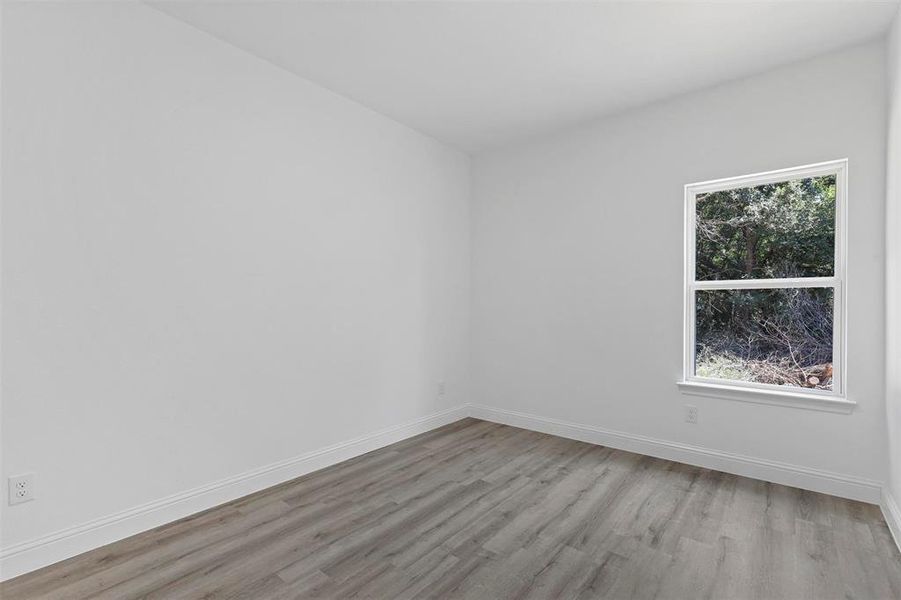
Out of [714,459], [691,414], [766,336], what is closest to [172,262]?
[691,414]

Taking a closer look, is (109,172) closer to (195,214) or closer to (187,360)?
(195,214)

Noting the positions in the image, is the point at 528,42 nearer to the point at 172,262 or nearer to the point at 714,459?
the point at 172,262

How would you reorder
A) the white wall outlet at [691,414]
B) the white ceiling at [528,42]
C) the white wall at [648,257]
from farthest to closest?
the white wall outlet at [691,414]
the white wall at [648,257]
the white ceiling at [528,42]

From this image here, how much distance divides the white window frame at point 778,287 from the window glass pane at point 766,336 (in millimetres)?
47

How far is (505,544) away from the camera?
2.21m

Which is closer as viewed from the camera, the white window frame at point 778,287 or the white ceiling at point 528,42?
the white ceiling at point 528,42

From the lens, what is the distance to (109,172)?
2223mm

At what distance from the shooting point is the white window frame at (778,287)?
278 centimetres

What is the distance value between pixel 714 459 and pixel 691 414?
0.33m

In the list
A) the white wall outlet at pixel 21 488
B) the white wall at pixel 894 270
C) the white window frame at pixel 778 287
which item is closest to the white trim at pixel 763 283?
the white window frame at pixel 778 287

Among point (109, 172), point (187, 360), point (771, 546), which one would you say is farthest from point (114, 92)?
point (771, 546)

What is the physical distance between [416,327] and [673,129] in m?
2.62

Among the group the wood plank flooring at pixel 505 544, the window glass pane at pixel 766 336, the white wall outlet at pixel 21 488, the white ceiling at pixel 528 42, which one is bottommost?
the wood plank flooring at pixel 505 544

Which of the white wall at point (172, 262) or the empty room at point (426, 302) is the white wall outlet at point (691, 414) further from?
the white wall at point (172, 262)
